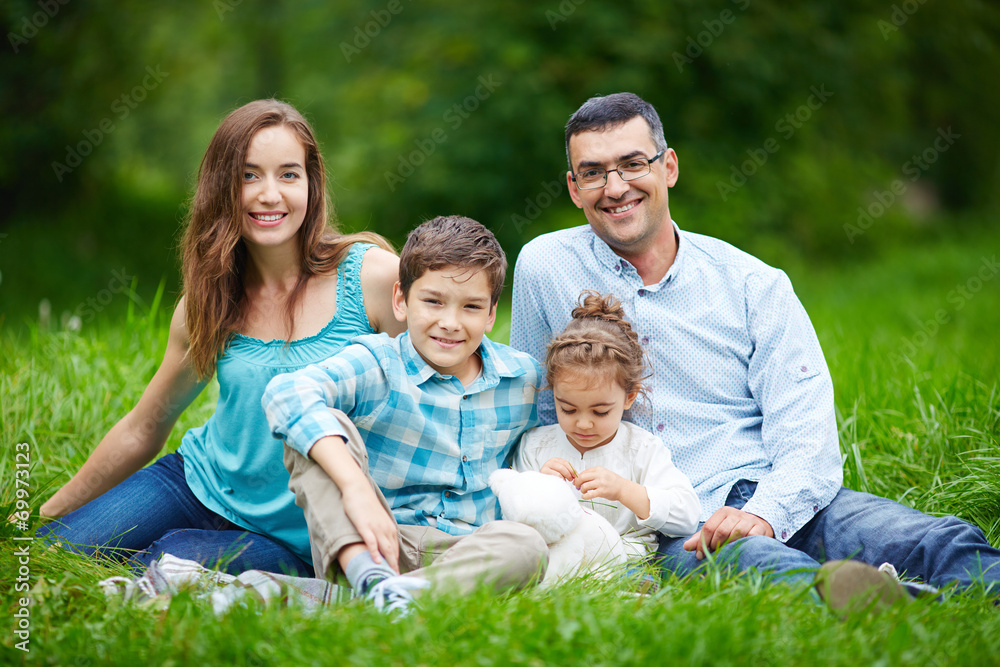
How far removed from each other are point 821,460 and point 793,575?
53 cm

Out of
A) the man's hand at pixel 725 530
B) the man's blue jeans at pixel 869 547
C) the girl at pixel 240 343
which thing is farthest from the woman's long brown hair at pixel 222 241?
the man's blue jeans at pixel 869 547

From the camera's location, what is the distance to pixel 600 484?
97.7 inches

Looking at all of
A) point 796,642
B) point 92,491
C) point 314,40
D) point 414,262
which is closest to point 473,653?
point 796,642

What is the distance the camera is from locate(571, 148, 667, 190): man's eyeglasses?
290 cm

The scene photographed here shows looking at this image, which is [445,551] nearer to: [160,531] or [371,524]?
[371,524]

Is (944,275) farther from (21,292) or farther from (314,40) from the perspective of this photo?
(21,292)

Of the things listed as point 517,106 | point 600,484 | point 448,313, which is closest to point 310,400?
point 448,313

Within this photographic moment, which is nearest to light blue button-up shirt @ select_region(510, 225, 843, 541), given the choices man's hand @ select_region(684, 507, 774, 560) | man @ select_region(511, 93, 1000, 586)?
man @ select_region(511, 93, 1000, 586)

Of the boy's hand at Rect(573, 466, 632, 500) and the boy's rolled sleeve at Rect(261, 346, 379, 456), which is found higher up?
the boy's rolled sleeve at Rect(261, 346, 379, 456)

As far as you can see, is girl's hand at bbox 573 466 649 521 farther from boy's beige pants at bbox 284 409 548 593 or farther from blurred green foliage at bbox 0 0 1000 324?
blurred green foliage at bbox 0 0 1000 324

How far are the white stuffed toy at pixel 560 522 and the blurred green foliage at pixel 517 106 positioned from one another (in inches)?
229

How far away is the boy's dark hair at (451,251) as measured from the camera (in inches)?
100

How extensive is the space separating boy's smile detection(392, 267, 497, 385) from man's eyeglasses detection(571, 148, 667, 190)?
62 cm

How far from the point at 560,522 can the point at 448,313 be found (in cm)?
72
